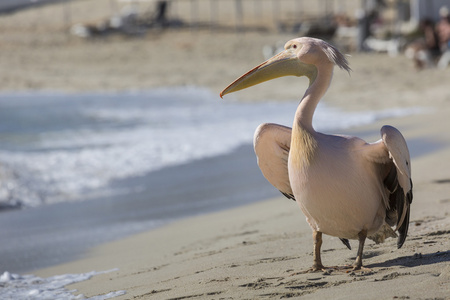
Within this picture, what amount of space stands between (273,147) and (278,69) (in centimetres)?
44

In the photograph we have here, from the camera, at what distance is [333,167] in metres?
3.67

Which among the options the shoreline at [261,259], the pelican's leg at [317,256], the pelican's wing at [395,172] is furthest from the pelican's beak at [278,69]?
the shoreline at [261,259]

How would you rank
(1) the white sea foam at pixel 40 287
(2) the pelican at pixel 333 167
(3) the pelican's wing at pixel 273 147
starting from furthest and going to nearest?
(1) the white sea foam at pixel 40 287
(3) the pelican's wing at pixel 273 147
(2) the pelican at pixel 333 167

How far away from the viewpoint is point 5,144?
11977 mm

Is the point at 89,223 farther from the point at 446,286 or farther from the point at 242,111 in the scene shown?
the point at 242,111

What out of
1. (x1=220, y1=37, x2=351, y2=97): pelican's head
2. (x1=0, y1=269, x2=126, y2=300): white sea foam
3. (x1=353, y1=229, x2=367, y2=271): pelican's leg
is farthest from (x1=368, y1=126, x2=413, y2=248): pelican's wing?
(x1=0, y1=269, x2=126, y2=300): white sea foam

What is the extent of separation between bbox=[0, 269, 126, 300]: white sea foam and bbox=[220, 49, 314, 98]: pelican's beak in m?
1.39

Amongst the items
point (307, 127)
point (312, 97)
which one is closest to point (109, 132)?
point (312, 97)

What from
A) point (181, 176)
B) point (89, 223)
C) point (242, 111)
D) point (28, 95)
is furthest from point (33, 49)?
point (89, 223)

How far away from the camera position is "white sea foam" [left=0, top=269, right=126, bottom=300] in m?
4.31

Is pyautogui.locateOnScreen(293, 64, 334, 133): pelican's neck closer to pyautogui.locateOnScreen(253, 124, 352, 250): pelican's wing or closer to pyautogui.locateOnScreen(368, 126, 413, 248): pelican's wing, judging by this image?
pyautogui.locateOnScreen(253, 124, 352, 250): pelican's wing

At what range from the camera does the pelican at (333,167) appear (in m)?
3.66

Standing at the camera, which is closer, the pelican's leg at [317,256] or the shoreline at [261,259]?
the shoreline at [261,259]

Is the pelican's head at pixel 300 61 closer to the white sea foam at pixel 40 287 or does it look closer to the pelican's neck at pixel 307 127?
the pelican's neck at pixel 307 127
